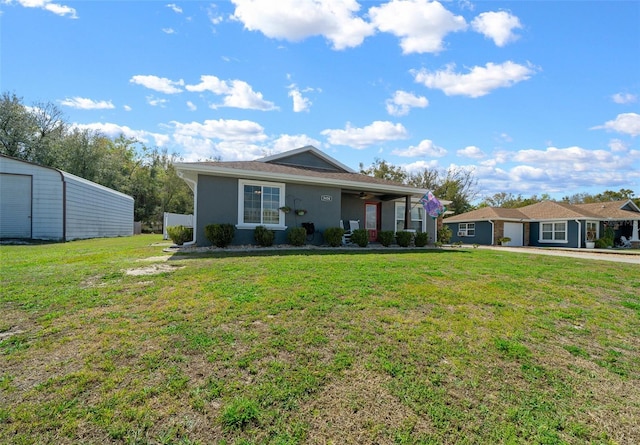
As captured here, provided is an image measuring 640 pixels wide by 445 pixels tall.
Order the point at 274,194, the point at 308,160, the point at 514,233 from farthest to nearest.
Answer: the point at 514,233 < the point at 308,160 < the point at 274,194

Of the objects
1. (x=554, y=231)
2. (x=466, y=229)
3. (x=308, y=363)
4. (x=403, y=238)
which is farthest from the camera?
(x=466, y=229)

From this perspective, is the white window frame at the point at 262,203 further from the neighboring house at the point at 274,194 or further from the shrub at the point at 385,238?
the shrub at the point at 385,238

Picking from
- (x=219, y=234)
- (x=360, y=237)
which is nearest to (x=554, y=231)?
(x=360, y=237)

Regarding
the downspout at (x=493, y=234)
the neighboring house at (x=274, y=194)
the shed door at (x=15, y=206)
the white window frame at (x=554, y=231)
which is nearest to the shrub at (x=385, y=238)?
the neighboring house at (x=274, y=194)

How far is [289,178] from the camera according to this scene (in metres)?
11.0

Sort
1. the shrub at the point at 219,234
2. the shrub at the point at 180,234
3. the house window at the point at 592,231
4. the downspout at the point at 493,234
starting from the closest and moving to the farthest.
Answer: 1. the shrub at the point at 219,234
2. the shrub at the point at 180,234
3. the house window at the point at 592,231
4. the downspout at the point at 493,234

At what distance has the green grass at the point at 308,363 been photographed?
2189 millimetres

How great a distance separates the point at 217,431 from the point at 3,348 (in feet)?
8.09

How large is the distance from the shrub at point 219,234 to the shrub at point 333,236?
343 centimetres

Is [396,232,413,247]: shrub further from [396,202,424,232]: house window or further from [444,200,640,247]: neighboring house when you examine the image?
[444,200,640,247]: neighboring house

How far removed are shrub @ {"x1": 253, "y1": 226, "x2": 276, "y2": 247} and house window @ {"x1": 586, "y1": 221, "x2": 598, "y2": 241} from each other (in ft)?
80.4

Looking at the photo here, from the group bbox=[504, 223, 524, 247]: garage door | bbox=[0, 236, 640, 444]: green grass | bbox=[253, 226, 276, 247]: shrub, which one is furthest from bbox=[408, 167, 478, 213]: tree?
bbox=[0, 236, 640, 444]: green grass

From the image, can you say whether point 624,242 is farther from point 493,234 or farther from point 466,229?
point 466,229

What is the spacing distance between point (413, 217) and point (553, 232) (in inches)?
628
